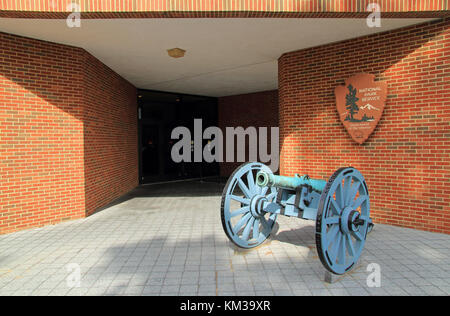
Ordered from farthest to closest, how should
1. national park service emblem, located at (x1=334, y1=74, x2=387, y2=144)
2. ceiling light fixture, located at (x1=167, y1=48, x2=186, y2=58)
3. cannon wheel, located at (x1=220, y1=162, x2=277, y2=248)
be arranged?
1. ceiling light fixture, located at (x1=167, y1=48, x2=186, y2=58)
2. national park service emblem, located at (x1=334, y1=74, x2=387, y2=144)
3. cannon wheel, located at (x1=220, y1=162, x2=277, y2=248)

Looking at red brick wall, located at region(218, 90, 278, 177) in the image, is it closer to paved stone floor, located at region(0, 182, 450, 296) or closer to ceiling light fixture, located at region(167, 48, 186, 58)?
ceiling light fixture, located at region(167, 48, 186, 58)

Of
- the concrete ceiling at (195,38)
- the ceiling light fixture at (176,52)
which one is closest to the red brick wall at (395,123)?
the concrete ceiling at (195,38)

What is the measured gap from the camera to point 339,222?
3227mm

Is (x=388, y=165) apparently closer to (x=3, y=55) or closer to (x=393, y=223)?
(x=393, y=223)

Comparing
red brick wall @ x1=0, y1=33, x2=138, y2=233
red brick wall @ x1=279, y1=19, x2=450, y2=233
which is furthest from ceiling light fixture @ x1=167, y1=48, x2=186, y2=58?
red brick wall @ x1=279, y1=19, x2=450, y2=233

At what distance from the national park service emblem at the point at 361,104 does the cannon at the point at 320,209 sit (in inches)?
86.6

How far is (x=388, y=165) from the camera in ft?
17.4

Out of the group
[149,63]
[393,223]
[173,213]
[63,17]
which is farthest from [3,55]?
[393,223]

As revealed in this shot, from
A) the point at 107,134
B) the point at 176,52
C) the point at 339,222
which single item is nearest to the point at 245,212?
the point at 339,222

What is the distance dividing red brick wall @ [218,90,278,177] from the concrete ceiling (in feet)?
10.6

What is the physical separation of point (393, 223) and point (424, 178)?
0.98 meters

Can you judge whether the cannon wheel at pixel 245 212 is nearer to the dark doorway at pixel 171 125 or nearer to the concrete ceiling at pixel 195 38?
the concrete ceiling at pixel 195 38

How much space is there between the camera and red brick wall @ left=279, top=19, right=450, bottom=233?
4836 millimetres

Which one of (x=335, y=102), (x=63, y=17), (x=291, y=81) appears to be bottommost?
(x=335, y=102)
